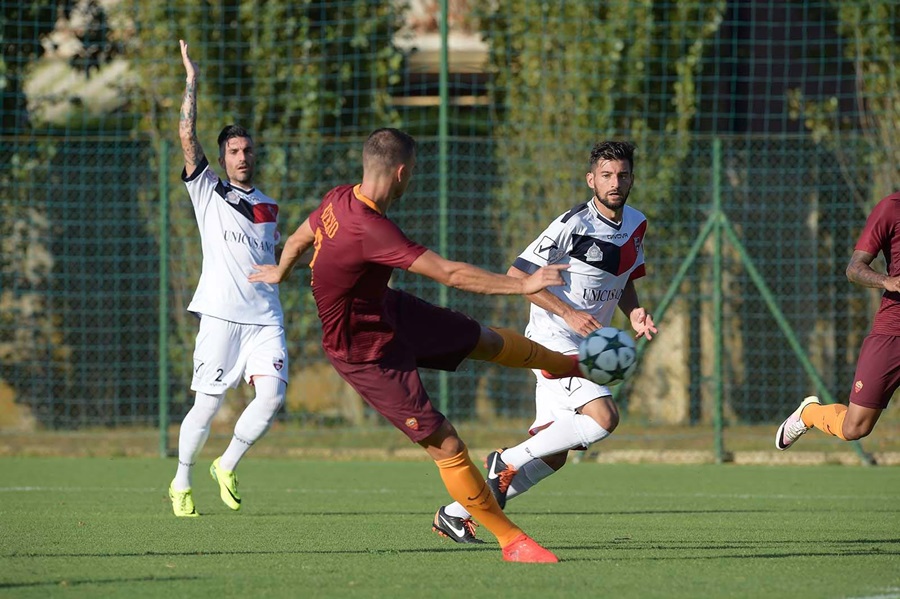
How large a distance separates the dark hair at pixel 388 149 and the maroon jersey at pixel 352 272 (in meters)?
0.19

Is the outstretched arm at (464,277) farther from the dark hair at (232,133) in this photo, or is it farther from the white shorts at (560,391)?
the dark hair at (232,133)

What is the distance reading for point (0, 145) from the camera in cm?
1521

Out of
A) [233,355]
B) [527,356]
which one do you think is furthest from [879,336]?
[233,355]

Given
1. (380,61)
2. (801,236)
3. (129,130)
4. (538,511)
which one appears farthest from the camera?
(129,130)

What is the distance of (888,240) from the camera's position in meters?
8.14

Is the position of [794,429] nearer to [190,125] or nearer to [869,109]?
[190,125]

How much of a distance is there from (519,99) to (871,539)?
860 centimetres

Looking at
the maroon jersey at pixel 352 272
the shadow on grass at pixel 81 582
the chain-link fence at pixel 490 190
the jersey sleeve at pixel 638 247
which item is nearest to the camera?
the shadow on grass at pixel 81 582

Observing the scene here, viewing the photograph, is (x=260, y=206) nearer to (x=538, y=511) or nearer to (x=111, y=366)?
(x=538, y=511)

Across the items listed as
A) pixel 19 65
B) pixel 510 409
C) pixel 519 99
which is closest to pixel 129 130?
pixel 19 65

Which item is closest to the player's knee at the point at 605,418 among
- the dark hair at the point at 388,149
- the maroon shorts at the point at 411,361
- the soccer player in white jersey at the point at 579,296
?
the soccer player in white jersey at the point at 579,296

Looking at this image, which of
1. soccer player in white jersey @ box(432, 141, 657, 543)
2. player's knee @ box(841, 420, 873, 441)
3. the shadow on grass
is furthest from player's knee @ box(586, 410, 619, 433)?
the shadow on grass

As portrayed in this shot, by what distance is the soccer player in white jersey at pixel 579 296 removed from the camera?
25.7ft

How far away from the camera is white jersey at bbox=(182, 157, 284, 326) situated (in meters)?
9.07
